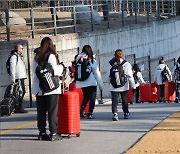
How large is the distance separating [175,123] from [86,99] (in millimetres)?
2371

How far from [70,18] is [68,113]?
64.7 ft

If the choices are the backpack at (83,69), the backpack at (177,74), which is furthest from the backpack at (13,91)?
the backpack at (177,74)

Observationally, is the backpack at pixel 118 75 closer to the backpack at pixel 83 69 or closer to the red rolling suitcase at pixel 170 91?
the backpack at pixel 83 69

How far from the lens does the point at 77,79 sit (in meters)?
15.2

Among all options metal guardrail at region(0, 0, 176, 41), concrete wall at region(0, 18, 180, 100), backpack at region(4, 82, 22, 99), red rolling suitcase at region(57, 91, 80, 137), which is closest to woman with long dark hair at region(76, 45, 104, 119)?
backpack at region(4, 82, 22, 99)

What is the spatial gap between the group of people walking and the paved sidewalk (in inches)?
14.5

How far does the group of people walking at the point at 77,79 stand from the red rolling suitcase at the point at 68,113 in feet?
0.71

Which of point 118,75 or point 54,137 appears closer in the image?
point 54,137

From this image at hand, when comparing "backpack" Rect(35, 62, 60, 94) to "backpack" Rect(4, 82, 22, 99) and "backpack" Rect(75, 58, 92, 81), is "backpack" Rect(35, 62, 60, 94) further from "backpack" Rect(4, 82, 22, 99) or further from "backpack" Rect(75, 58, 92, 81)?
"backpack" Rect(4, 82, 22, 99)

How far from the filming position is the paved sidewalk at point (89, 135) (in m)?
11.1

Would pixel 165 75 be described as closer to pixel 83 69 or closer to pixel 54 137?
pixel 83 69

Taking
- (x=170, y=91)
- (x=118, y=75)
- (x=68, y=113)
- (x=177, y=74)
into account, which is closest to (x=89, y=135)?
(x=68, y=113)

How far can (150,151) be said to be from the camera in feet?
35.3

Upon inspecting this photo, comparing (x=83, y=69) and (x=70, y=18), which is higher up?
(x=70, y=18)
